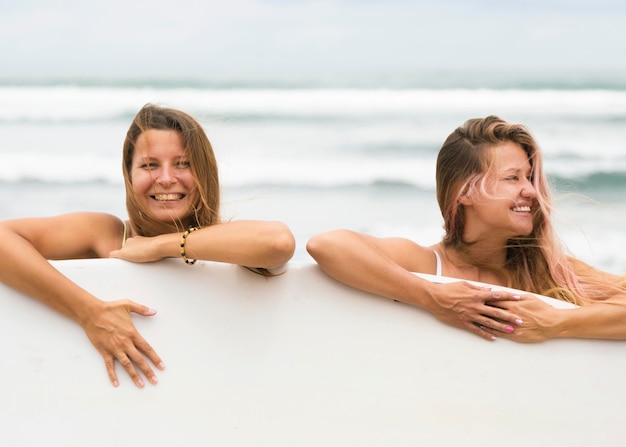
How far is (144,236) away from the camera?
6.76 ft

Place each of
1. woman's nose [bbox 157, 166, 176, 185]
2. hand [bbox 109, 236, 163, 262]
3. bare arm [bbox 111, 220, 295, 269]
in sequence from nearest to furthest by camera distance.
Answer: bare arm [bbox 111, 220, 295, 269] < hand [bbox 109, 236, 163, 262] < woman's nose [bbox 157, 166, 176, 185]

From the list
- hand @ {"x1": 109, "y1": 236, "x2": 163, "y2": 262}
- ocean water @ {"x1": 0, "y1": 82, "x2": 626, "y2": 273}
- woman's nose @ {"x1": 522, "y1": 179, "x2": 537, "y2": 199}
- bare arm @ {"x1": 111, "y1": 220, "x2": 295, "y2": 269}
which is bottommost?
ocean water @ {"x1": 0, "y1": 82, "x2": 626, "y2": 273}

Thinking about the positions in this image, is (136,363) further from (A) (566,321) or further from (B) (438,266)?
(A) (566,321)

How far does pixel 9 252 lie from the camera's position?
1.81m

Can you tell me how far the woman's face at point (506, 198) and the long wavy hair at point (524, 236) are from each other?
0.01m

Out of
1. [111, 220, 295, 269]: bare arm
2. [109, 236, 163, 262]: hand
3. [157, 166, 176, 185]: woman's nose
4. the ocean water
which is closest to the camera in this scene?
[111, 220, 295, 269]: bare arm

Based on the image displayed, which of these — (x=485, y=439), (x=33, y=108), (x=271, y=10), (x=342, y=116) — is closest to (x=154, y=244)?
(x=485, y=439)

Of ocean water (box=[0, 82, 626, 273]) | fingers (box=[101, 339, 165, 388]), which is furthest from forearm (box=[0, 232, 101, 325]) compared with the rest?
ocean water (box=[0, 82, 626, 273])

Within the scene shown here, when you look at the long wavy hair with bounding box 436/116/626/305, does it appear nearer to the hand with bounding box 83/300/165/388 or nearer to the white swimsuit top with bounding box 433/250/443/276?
the white swimsuit top with bounding box 433/250/443/276

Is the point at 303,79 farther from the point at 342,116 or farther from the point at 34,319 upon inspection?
the point at 34,319

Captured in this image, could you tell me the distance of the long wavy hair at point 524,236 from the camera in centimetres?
202

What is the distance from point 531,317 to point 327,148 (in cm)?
482

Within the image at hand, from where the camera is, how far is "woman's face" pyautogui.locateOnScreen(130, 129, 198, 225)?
6.59 ft

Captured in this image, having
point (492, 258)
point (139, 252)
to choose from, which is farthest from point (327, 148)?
point (139, 252)
